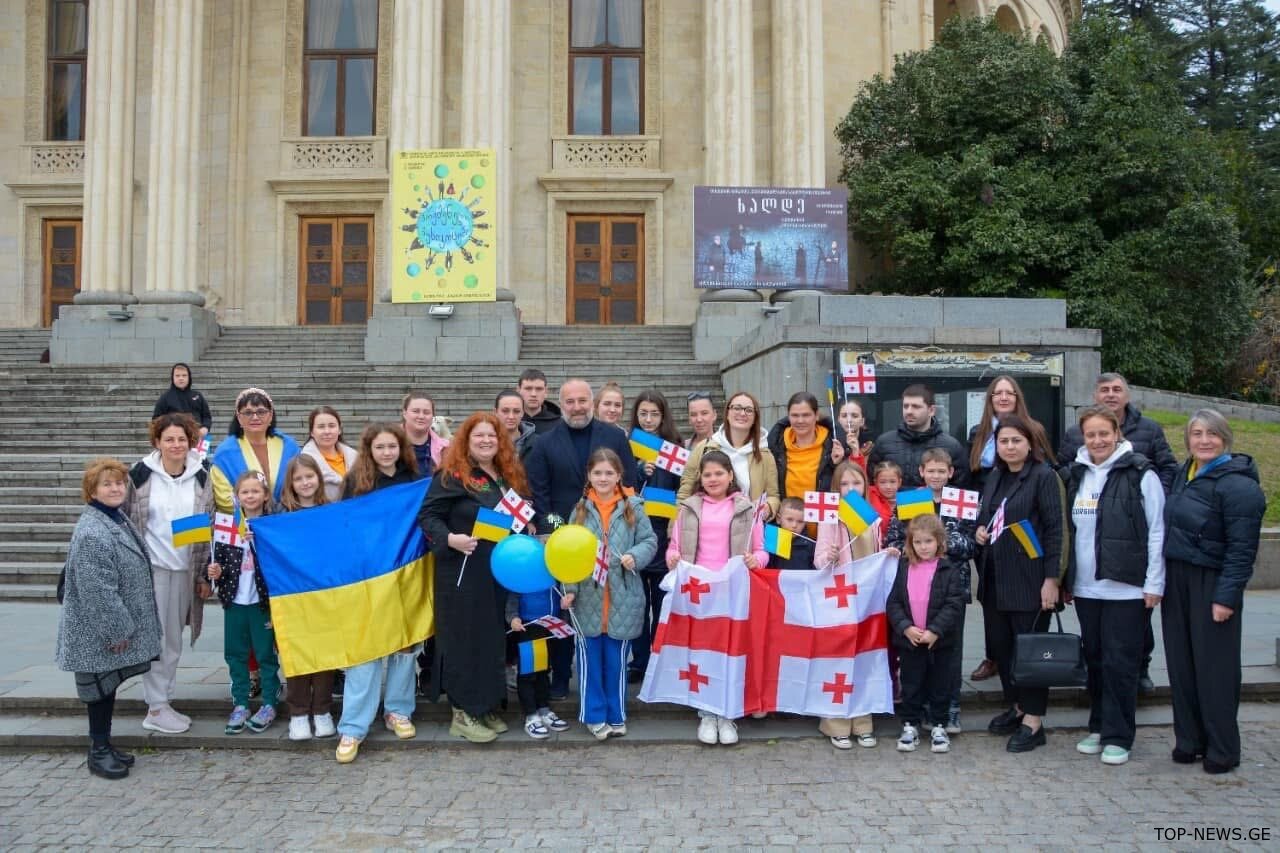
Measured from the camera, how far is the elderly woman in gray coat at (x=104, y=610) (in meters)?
5.93

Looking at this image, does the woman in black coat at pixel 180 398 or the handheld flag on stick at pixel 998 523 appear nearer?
the handheld flag on stick at pixel 998 523

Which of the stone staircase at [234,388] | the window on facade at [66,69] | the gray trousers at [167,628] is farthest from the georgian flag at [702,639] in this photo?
the window on facade at [66,69]

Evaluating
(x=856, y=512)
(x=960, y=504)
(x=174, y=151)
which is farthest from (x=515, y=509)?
(x=174, y=151)

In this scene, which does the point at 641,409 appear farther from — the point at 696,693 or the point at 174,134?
the point at 174,134

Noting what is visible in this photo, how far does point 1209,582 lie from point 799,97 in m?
17.7

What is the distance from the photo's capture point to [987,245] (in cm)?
2156

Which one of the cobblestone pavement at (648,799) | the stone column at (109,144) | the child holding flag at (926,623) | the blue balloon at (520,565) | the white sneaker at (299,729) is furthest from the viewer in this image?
the stone column at (109,144)

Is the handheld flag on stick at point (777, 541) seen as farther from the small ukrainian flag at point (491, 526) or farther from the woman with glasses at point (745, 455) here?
the small ukrainian flag at point (491, 526)

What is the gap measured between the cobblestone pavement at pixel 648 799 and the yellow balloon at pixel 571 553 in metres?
1.21

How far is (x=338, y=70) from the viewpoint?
2439 cm

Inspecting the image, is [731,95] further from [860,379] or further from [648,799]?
[648,799]

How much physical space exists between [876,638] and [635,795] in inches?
80.0

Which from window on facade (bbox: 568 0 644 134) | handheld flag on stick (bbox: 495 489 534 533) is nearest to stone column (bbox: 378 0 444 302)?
window on facade (bbox: 568 0 644 134)

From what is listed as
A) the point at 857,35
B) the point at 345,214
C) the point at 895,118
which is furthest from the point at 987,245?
the point at 345,214
